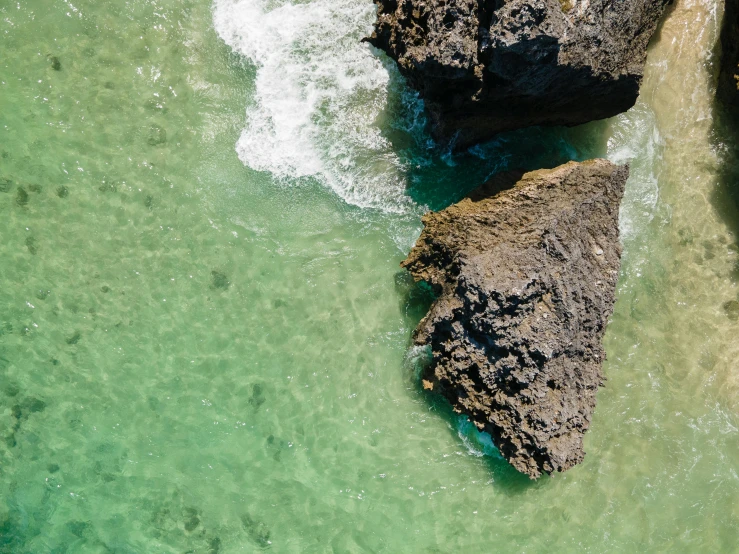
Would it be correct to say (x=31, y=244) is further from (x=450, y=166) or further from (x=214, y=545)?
(x=450, y=166)

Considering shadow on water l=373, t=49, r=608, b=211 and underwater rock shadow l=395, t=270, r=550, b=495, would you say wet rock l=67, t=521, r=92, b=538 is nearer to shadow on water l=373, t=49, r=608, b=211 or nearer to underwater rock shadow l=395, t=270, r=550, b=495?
underwater rock shadow l=395, t=270, r=550, b=495

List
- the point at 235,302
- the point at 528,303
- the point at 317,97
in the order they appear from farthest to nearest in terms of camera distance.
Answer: the point at 235,302, the point at 317,97, the point at 528,303

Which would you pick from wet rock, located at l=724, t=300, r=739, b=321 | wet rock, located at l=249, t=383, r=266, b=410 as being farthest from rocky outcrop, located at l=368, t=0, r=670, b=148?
wet rock, located at l=249, t=383, r=266, b=410

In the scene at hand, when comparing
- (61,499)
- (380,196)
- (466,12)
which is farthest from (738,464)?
(61,499)

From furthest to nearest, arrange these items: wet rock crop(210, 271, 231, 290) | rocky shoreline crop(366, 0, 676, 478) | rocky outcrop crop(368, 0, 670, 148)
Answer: wet rock crop(210, 271, 231, 290), rocky shoreline crop(366, 0, 676, 478), rocky outcrop crop(368, 0, 670, 148)

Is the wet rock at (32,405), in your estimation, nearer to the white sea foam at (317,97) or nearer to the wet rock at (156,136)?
the wet rock at (156,136)

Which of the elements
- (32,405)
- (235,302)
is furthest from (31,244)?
(235,302)
